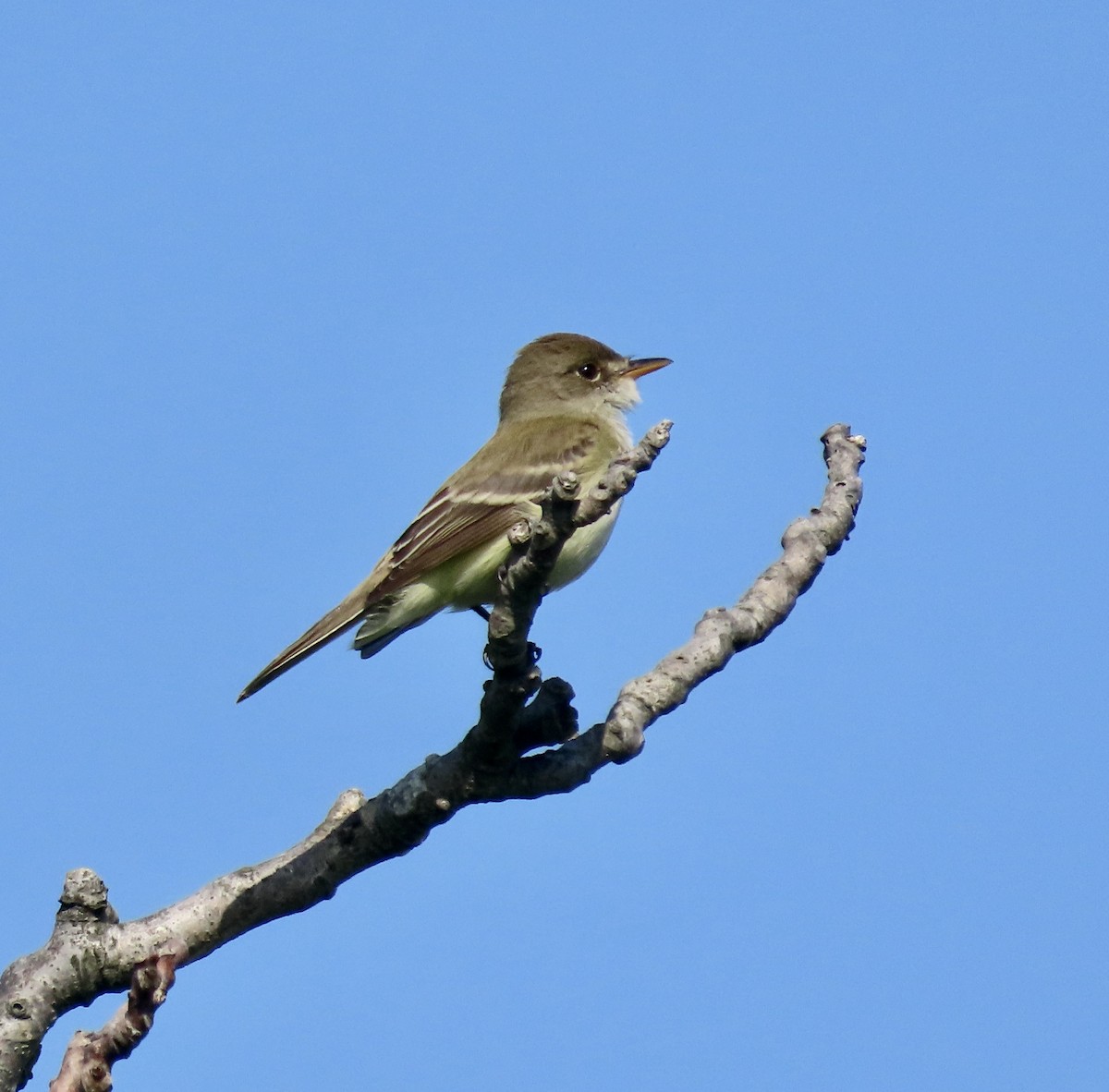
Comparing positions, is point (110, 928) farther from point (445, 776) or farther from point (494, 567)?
point (494, 567)

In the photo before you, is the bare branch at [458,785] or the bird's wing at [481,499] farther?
the bird's wing at [481,499]

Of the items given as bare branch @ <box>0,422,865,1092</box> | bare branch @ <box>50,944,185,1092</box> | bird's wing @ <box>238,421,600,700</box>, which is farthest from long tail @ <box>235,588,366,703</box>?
bare branch @ <box>50,944,185,1092</box>

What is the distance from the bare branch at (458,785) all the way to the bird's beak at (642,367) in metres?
4.74

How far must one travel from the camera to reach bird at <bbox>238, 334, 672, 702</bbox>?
8.48 meters

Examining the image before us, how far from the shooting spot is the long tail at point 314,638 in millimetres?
8133

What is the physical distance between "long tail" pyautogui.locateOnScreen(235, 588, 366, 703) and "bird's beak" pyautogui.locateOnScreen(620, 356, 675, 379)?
316 centimetres

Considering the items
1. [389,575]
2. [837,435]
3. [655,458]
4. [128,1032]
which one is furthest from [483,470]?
[128,1032]

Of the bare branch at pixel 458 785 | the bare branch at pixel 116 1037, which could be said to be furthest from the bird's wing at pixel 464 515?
the bare branch at pixel 116 1037

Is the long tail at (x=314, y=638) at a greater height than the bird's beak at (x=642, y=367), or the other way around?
the bird's beak at (x=642, y=367)

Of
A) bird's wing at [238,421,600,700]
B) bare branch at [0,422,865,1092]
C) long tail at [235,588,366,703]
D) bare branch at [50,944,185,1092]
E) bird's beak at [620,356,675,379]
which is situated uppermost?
bird's beak at [620,356,675,379]

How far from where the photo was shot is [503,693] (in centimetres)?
573

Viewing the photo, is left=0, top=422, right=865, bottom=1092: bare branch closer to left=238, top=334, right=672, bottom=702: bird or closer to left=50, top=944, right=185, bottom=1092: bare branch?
left=50, top=944, right=185, bottom=1092: bare branch

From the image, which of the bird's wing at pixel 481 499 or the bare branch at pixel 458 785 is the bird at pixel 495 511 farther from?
the bare branch at pixel 458 785

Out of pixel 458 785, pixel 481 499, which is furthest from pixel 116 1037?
pixel 481 499
